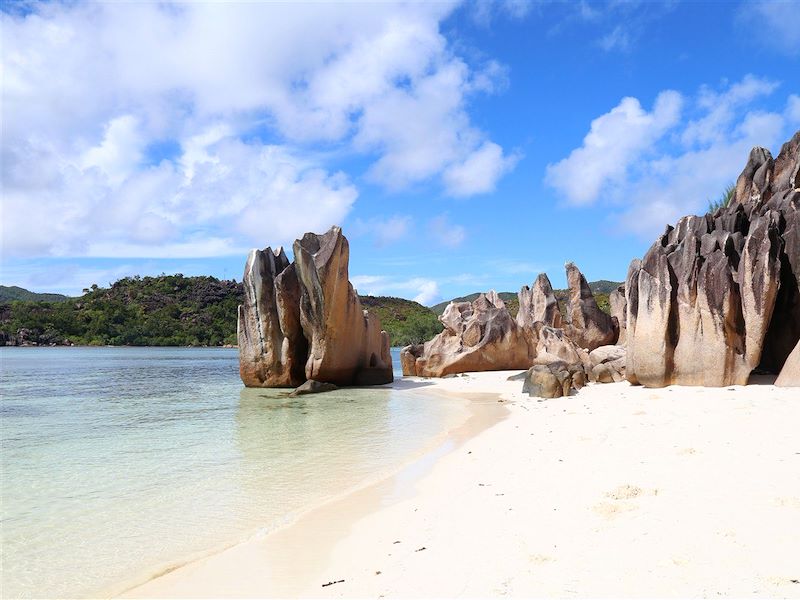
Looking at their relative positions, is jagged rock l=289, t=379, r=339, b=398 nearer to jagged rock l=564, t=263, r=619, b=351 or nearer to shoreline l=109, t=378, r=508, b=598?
shoreline l=109, t=378, r=508, b=598

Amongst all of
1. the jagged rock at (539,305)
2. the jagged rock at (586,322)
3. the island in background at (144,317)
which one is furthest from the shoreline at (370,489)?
the island in background at (144,317)

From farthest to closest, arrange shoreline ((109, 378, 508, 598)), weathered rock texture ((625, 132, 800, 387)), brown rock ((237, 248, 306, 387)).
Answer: brown rock ((237, 248, 306, 387)) → weathered rock texture ((625, 132, 800, 387)) → shoreline ((109, 378, 508, 598))

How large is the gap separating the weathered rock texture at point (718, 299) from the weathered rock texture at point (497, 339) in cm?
868

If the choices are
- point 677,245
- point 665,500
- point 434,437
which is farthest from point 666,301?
point 665,500

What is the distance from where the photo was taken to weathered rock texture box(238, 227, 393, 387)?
1847 cm

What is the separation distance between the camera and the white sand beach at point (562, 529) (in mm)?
3184

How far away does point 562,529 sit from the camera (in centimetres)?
404

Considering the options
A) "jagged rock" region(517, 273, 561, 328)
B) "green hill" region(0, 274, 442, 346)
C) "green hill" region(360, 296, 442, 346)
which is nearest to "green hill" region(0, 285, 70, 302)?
"green hill" region(0, 274, 442, 346)

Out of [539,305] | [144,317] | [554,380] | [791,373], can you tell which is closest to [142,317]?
[144,317]

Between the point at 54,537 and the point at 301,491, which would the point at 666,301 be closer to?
the point at 301,491

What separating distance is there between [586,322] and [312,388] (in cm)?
1406

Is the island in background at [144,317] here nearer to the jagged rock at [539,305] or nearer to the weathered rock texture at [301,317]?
the jagged rock at [539,305]

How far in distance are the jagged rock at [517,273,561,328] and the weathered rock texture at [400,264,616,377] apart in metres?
0.93

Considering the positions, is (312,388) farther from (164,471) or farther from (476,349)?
(164,471)
